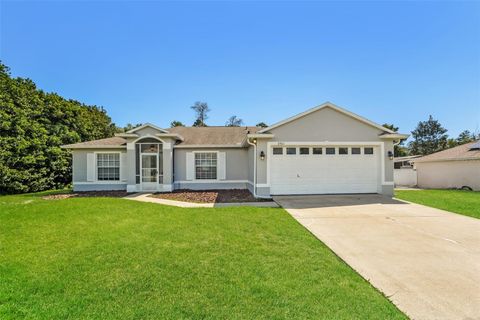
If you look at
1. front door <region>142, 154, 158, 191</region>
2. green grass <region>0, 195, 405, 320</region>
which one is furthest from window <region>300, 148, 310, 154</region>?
front door <region>142, 154, 158, 191</region>

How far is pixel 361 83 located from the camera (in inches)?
686

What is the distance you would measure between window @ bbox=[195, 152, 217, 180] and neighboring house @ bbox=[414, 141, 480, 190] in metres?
18.0

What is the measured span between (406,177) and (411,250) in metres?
21.6

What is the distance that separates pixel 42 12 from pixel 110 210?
10072mm

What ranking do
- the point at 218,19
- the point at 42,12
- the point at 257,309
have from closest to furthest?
the point at 257,309 < the point at 42,12 < the point at 218,19

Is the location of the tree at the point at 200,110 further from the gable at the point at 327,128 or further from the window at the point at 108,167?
the gable at the point at 327,128

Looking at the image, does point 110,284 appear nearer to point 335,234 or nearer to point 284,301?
point 284,301

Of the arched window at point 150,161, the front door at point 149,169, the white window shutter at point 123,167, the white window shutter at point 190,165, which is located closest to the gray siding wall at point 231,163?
the white window shutter at point 190,165

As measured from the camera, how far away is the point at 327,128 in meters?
13.1

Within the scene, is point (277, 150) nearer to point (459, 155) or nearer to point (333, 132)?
point (333, 132)

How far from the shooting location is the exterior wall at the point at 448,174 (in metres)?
18.0

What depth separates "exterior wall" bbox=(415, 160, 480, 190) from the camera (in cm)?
1800

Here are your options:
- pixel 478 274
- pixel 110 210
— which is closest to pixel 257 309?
pixel 478 274

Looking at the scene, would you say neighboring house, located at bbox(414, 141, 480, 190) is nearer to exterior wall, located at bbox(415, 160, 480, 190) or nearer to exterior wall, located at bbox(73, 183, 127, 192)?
exterior wall, located at bbox(415, 160, 480, 190)
